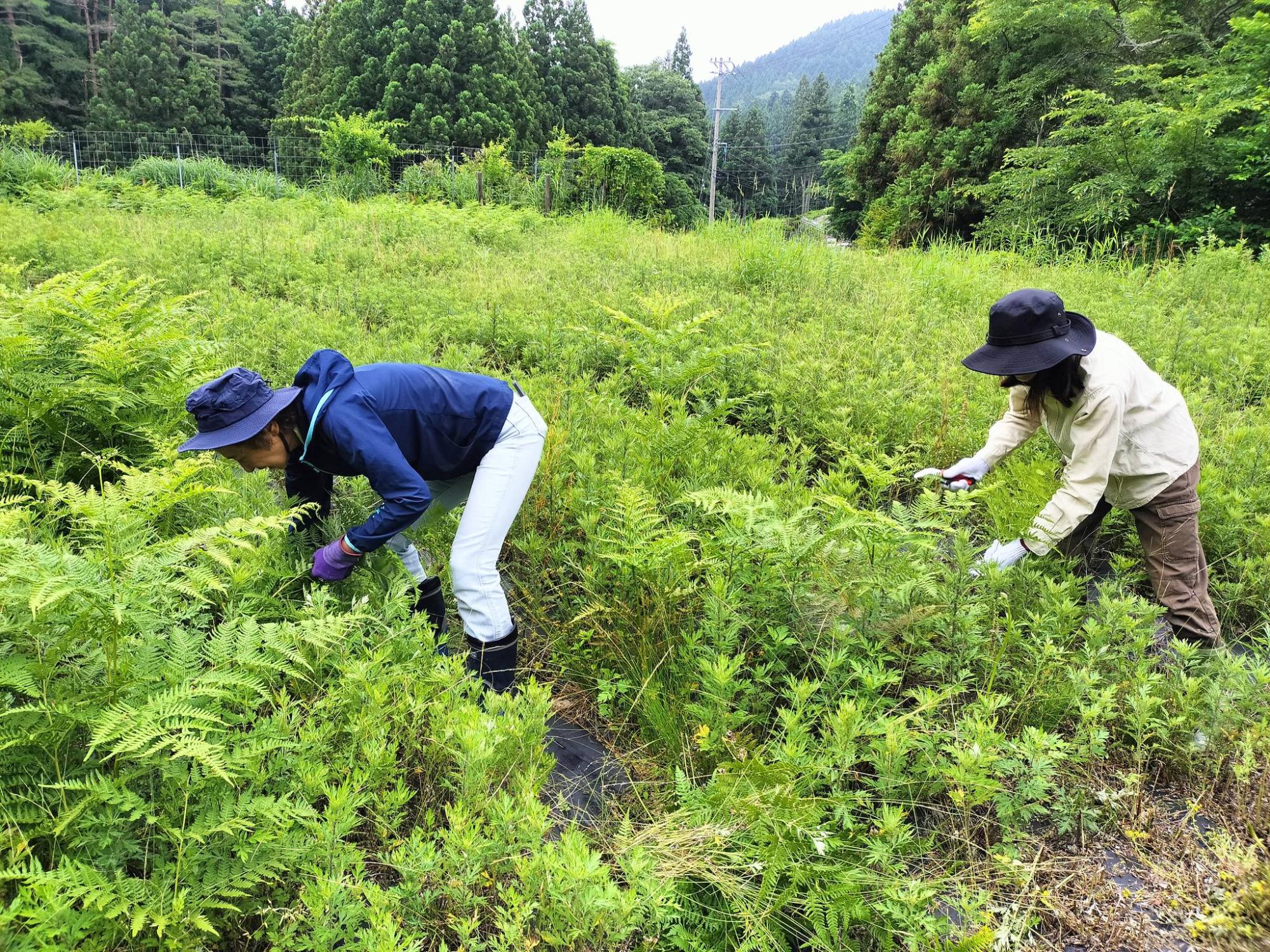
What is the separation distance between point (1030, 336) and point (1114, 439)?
0.58 m

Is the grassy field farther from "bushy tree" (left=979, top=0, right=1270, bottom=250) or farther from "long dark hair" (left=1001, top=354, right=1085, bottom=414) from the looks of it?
"bushy tree" (left=979, top=0, right=1270, bottom=250)

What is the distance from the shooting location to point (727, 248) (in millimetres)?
9523

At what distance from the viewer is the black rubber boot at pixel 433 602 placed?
333 cm

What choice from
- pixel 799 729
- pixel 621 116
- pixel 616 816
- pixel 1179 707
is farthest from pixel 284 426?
pixel 621 116

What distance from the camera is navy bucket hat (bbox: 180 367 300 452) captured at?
2584 millimetres

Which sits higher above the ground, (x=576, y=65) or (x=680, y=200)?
(x=576, y=65)

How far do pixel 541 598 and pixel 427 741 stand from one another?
115 cm

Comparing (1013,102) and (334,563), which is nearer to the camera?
(334,563)

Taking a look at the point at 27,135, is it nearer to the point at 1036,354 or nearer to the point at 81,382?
the point at 81,382

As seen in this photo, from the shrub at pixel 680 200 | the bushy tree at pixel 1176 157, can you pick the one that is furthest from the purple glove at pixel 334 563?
the shrub at pixel 680 200

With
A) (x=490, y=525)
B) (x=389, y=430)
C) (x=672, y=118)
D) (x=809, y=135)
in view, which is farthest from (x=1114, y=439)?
(x=809, y=135)

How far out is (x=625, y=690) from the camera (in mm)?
3049

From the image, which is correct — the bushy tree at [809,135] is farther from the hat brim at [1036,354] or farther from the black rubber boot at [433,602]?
the black rubber boot at [433,602]

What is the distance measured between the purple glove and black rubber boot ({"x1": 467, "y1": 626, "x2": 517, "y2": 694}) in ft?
1.96
